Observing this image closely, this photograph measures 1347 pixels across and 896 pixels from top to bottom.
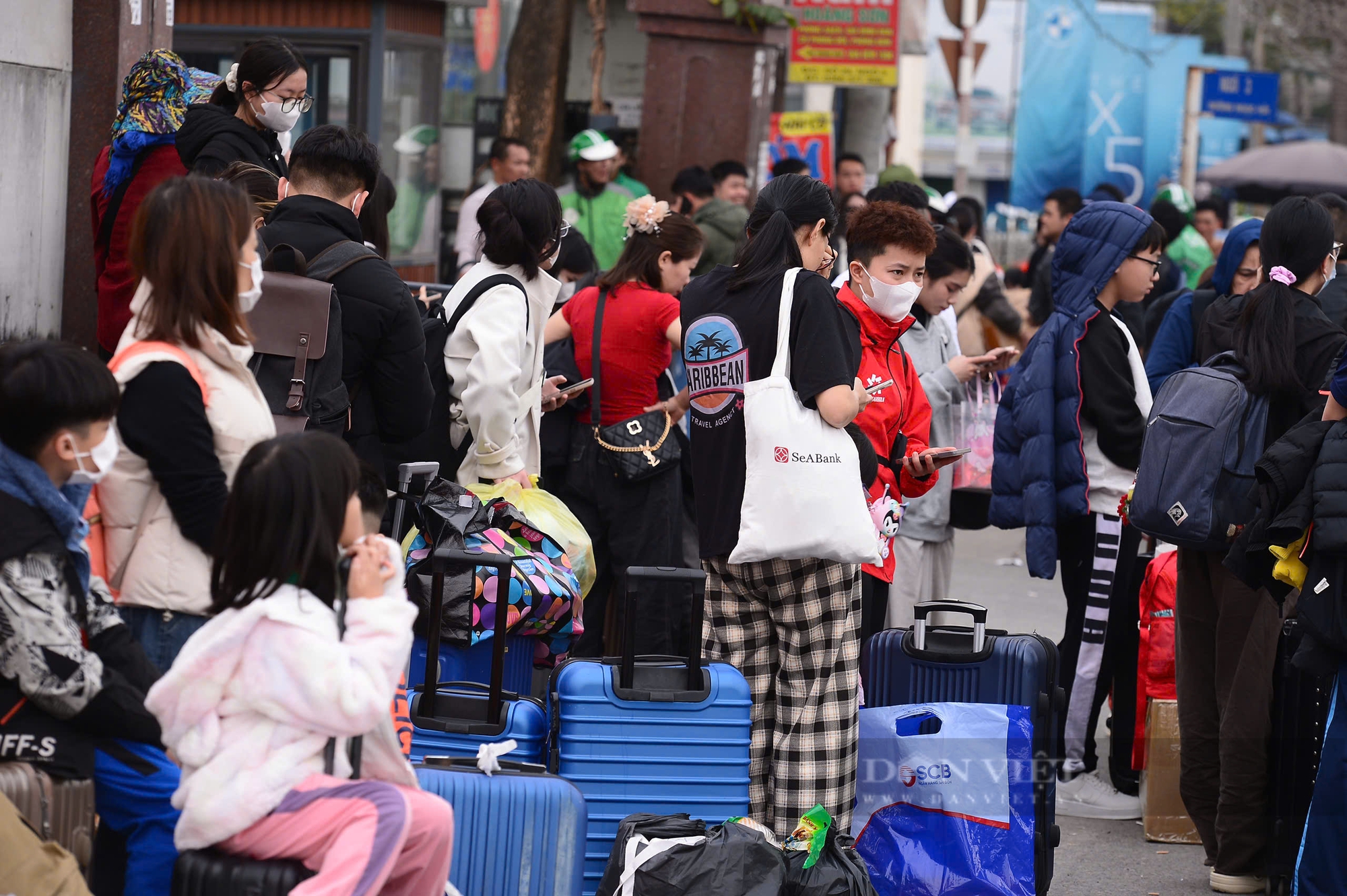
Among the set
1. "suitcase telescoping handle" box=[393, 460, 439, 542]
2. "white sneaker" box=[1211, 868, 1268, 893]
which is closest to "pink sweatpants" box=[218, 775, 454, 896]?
"suitcase telescoping handle" box=[393, 460, 439, 542]

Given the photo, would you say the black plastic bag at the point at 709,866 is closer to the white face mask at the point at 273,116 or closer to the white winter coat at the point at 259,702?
the white winter coat at the point at 259,702

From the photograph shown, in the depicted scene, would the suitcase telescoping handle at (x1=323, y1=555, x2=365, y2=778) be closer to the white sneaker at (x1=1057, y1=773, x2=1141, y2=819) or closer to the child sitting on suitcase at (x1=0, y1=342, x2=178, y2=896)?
the child sitting on suitcase at (x1=0, y1=342, x2=178, y2=896)

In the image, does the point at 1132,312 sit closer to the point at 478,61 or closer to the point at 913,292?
the point at 913,292

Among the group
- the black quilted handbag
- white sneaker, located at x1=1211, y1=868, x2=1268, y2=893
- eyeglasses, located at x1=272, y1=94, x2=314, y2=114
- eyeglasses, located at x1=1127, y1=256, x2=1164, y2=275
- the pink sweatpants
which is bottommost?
white sneaker, located at x1=1211, y1=868, x2=1268, y2=893

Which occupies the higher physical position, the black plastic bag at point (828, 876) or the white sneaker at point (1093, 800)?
the black plastic bag at point (828, 876)

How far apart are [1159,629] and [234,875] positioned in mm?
3705

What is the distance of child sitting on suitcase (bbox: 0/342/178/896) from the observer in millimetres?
2984

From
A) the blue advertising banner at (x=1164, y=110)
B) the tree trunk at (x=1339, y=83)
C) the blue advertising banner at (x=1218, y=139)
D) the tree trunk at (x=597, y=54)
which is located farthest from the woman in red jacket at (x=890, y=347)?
the blue advertising banner at (x=1218, y=139)

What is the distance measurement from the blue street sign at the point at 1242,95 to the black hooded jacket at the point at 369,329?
26.1 m

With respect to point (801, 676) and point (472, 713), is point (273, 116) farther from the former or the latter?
point (801, 676)

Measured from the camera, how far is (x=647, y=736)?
162 inches

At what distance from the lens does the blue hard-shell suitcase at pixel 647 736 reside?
4070 millimetres

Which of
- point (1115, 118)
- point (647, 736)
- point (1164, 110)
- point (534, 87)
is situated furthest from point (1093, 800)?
point (1164, 110)

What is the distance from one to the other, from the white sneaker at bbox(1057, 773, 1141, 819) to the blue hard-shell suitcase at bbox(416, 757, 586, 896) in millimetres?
2763
